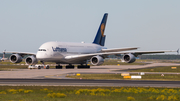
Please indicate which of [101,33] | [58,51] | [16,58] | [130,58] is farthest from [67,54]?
[101,33]

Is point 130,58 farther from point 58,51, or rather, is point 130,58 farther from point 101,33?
point 101,33

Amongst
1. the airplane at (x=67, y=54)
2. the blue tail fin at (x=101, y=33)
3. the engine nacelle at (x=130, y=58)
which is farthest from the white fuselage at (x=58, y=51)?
the engine nacelle at (x=130, y=58)

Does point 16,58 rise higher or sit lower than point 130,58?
higher

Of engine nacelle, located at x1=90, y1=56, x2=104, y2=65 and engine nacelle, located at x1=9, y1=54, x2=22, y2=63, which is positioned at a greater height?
engine nacelle, located at x1=9, y1=54, x2=22, y2=63

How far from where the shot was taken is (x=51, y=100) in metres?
18.6

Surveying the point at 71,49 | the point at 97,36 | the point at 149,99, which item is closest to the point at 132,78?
the point at 149,99

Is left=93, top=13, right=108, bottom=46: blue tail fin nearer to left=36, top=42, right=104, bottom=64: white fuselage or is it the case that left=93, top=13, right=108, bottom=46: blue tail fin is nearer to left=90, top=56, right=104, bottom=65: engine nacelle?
left=36, top=42, right=104, bottom=64: white fuselage

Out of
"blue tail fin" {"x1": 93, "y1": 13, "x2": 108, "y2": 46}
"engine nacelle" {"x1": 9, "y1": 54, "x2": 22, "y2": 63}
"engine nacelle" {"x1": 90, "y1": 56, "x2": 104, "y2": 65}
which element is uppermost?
"blue tail fin" {"x1": 93, "y1": 13, "x2": 108, "y2": 46}

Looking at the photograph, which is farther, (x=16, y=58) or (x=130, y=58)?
(x=16, y=58)

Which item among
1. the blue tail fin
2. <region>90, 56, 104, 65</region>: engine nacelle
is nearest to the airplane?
<region>90, 56, 104, 65</region>: engine nacelle

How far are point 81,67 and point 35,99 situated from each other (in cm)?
5460

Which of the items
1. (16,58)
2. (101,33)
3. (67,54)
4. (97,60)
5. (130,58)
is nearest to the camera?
(130,58)

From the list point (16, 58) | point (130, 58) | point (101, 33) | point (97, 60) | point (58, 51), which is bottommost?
point (97, 60)

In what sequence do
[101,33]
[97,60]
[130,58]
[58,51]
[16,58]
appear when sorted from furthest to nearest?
[101,33] → [16,58] → [58,51] → [97,60] → [130,58]
